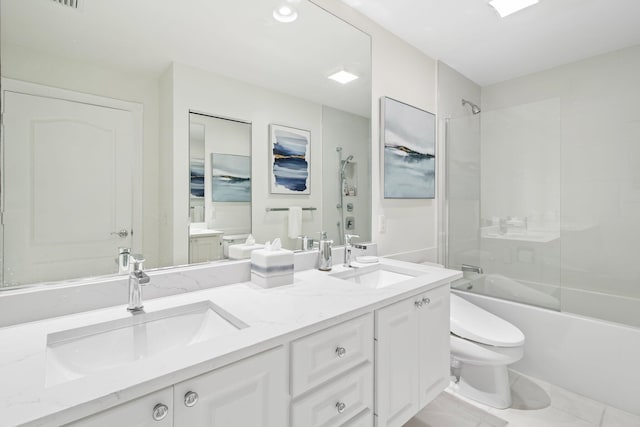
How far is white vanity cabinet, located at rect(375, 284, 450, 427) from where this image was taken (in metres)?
1.12

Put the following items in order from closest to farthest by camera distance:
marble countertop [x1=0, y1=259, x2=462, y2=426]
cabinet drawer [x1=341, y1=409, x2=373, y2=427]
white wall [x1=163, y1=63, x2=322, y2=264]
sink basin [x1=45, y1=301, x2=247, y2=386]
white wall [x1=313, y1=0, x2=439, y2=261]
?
marble countertop [x1=0, y1=259, x2=462, y2=426] → sink basin [x1=45, y1=301, x2=247, y2=386] → cabinet drawer [x1=341, y1=409, x2=373, y2=427] → white wall [x1=163, y1=63, x2=322, y2=264] → white wall [x1=313, y1=0, x2=439, y2=261]

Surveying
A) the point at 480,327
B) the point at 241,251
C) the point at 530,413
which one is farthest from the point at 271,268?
the point at 530,413

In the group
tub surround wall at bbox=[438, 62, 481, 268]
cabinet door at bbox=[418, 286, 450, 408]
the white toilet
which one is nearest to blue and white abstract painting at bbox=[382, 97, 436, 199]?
tub surround wall at bbox=[438, 62, 481, 268]

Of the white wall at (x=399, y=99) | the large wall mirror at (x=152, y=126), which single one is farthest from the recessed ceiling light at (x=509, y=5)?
the large wall mirror at (x=152, y=126)

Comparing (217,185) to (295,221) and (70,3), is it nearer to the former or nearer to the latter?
(295,221)

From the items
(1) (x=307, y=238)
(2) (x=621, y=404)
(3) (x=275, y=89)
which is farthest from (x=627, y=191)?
(3) (x=275, y=89)

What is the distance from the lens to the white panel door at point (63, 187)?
89cm

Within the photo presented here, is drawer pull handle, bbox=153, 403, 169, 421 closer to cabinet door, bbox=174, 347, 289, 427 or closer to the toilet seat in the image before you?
cabinet door, bbox=174, 347, 289, 427

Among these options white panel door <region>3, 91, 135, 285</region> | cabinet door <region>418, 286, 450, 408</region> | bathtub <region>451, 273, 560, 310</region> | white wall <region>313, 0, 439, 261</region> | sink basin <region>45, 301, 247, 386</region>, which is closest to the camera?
sink basin <region>45, 301, 247, 386</region>

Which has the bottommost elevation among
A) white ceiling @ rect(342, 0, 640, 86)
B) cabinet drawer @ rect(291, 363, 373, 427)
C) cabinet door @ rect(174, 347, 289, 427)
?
cabinet drawer @ rect(291, 363, 373, 427)

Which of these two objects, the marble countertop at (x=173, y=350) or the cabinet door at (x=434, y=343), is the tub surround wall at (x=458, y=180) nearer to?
the cabinet door at (x=434, y=343)

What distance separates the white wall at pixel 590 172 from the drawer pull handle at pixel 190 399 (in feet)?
7.74

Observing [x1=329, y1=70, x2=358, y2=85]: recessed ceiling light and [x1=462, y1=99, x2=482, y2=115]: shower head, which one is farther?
[x1=462, y1=99, x2=482, y2=115]: shower head

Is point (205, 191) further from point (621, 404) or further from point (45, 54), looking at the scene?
point (621, 404)
